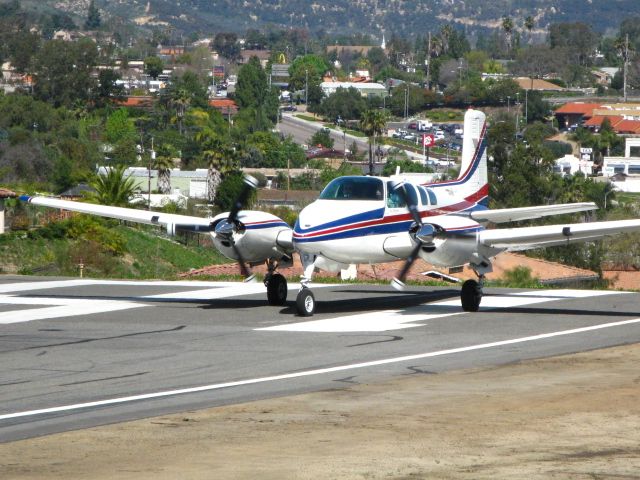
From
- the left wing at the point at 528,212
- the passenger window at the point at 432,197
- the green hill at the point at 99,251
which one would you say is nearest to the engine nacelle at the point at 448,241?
the passenger window at the point at 432,197

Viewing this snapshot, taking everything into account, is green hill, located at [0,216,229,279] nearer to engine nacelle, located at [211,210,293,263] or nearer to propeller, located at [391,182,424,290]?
engine nacelle, located at [211,210,293,263]

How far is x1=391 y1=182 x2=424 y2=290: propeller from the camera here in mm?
26812

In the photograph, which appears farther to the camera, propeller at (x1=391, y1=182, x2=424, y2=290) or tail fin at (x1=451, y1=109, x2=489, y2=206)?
tail fin at (x1=451, y1=109, x2=489, y2=206)

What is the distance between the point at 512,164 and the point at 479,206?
266ft

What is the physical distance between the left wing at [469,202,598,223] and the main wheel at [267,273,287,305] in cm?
452

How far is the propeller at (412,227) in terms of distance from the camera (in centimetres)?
2681

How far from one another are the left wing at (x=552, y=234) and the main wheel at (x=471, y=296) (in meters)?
1.24

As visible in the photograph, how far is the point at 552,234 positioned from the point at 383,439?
41.7 feet

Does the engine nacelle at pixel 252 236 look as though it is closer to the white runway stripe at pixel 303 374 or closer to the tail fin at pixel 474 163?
the tail fin at pixel 474 163

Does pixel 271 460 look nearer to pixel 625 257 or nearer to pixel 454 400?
pixel 454 400

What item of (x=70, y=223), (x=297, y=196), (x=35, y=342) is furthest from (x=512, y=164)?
(x=35, y=342)

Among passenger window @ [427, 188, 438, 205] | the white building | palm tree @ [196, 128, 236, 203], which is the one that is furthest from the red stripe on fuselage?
the white building

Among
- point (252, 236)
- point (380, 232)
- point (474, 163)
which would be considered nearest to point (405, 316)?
point (380, 232)

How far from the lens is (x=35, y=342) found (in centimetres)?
2408
